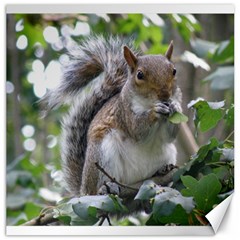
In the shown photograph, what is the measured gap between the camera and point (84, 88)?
2.85 metres

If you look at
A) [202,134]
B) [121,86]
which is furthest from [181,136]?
[121,86]

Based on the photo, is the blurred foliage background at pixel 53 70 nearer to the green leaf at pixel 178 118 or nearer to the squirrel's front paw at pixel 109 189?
the green leaf at pixel 178 118

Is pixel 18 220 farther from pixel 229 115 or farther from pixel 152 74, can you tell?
pixel 229 115

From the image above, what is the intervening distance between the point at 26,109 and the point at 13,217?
525 mm

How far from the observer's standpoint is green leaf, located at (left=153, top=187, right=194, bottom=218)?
7.82 ft

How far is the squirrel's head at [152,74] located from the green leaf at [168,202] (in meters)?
0.34

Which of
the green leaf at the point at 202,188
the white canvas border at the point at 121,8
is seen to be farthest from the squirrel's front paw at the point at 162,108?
the white canvas border at the point at 121,8

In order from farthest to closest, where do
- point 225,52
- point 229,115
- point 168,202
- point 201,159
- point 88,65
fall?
point 88,65
point 225,52
point 229,115
point 201,159
point 168,202

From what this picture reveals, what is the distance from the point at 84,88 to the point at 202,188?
2.35ft

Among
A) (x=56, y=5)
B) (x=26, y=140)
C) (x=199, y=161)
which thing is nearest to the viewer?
(x=199, y=161)

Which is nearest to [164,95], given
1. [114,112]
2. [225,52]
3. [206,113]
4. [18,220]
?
[206,113]

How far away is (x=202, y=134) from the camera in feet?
9.48

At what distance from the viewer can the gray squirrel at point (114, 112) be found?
8.36 feet

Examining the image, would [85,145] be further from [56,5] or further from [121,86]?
[56,5]
